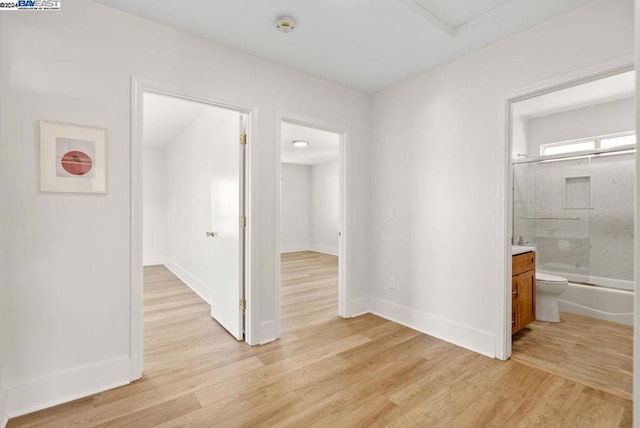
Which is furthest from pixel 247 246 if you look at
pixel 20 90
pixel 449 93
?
pixel 449 93

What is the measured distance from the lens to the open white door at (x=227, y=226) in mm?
2621

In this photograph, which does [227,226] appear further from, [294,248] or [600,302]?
[294,248]

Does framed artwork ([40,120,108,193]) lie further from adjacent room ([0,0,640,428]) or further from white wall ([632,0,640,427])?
white wall ([632,0,640,427])

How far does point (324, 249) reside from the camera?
820cm

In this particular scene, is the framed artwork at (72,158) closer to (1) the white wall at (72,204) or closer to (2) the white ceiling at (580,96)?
(1) the white wall at (72,204)

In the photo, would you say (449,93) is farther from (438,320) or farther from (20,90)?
(20,90)

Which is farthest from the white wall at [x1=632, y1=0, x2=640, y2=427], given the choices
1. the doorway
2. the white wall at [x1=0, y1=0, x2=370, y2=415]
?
the white wall at [x1=0, y1=0, x2=370, y2=415]

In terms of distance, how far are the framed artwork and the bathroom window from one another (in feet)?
17.8

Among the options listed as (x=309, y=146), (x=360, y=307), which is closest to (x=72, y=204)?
(x=360, y=307)

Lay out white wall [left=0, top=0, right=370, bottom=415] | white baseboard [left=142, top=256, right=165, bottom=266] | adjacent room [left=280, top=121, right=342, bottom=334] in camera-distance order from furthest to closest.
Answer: white baseboard [left=142, top=256, right=165, bottom=266] < adjacent room [left=280, top=121, right=342, bottom=334] < white wall [left=0, top=0, right=370, bottom=415]

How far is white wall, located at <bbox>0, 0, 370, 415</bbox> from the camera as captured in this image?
1642 millimetres

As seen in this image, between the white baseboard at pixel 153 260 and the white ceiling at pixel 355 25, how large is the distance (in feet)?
17.0

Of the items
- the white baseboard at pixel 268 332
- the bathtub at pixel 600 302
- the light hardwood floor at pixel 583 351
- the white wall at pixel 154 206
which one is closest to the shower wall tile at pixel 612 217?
the bathtub at pixel 600 302

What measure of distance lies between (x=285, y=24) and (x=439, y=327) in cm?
288
